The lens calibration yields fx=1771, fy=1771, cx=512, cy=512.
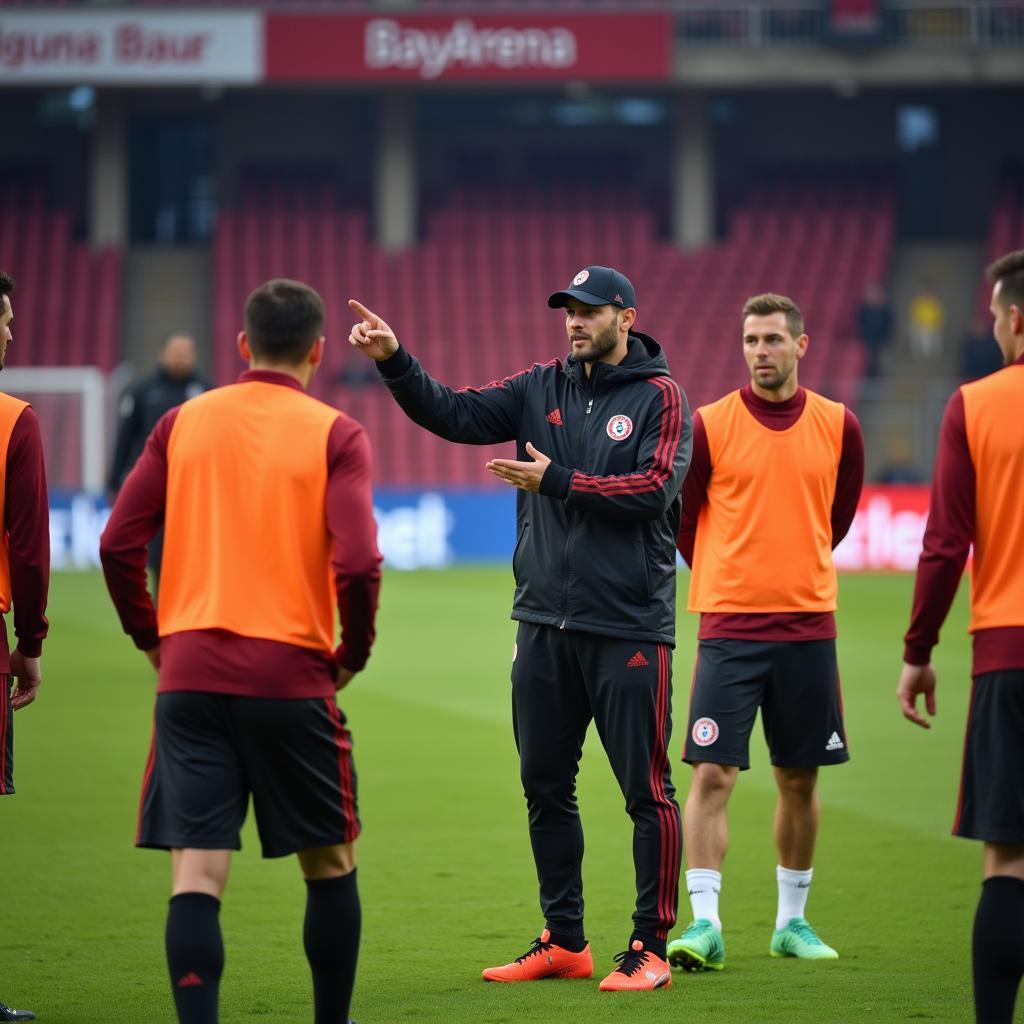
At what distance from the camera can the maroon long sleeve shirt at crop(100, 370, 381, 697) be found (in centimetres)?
447

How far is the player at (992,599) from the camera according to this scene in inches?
178

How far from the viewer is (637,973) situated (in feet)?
18.2

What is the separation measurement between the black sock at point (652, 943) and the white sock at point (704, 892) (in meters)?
0.30

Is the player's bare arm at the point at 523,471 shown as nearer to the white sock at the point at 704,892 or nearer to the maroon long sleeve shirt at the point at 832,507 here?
the maroon long sleeve shirt at the point at 832,507

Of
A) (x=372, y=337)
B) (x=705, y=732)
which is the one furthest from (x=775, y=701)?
(x=372, y=337)

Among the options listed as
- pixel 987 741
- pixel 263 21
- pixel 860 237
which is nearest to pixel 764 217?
pixel 860 237

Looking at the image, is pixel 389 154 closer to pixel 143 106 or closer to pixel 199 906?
pixel 143 106

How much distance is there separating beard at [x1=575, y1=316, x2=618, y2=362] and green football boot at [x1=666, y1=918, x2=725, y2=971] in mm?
1913

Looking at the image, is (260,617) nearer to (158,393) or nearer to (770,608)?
(770,608)

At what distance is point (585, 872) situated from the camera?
7.54m

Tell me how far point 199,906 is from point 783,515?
8.83 feet

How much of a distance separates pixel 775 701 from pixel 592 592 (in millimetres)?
896

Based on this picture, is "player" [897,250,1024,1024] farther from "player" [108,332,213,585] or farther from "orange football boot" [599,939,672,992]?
"player" [108,332,213,585]

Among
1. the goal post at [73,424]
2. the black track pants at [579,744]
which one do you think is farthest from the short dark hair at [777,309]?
the goal post at [73,424]
